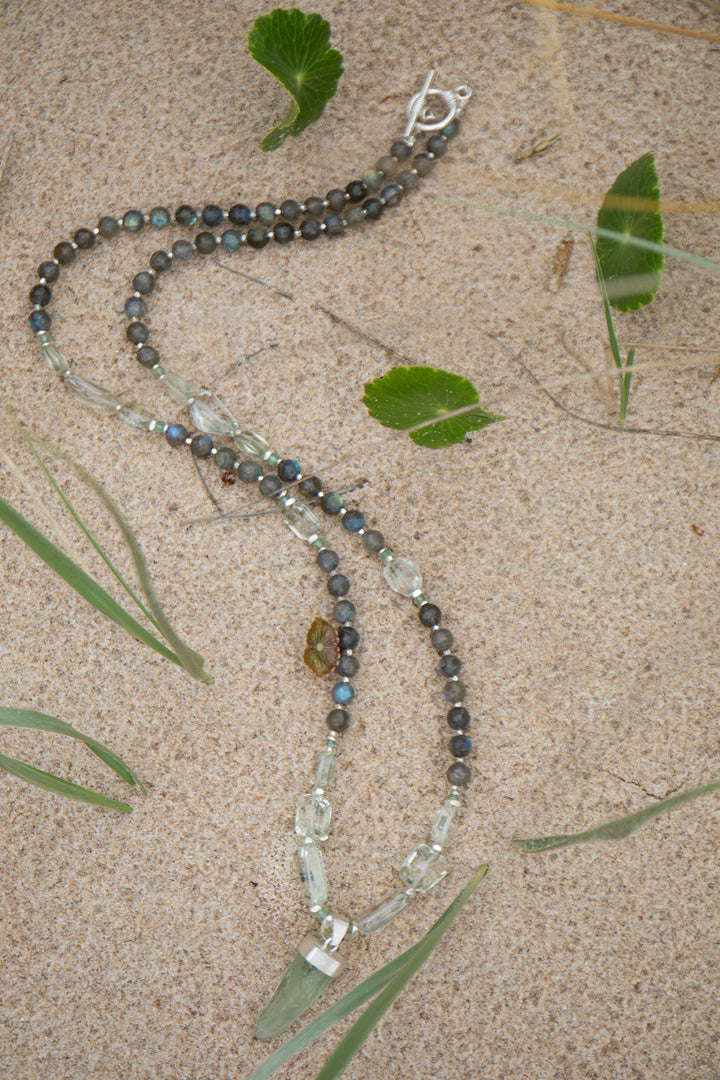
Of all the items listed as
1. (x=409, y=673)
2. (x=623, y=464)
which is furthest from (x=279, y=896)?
(x=623, y=464)

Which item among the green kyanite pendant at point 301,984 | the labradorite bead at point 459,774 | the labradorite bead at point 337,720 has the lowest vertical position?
the green kyanite pendant at point 301,984

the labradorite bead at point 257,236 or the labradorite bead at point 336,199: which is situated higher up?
the labradorite bead at point 257,236

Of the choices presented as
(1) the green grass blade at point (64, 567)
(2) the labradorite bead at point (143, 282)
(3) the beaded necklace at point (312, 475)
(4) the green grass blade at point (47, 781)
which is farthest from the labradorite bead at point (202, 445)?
(4) the green grass blade at point (47, 781)

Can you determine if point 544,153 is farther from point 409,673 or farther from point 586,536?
point 409,673

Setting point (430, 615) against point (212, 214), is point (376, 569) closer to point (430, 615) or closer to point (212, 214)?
point (430, 615)

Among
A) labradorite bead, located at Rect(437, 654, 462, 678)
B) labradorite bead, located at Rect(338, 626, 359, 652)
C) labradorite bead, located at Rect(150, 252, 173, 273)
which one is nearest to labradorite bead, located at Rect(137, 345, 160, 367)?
labradorite bead, located at Rect(150, 252, 173, 273)

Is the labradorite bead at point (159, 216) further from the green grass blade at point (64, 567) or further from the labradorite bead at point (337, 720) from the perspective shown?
the labradorite bead at point (337, 720)
